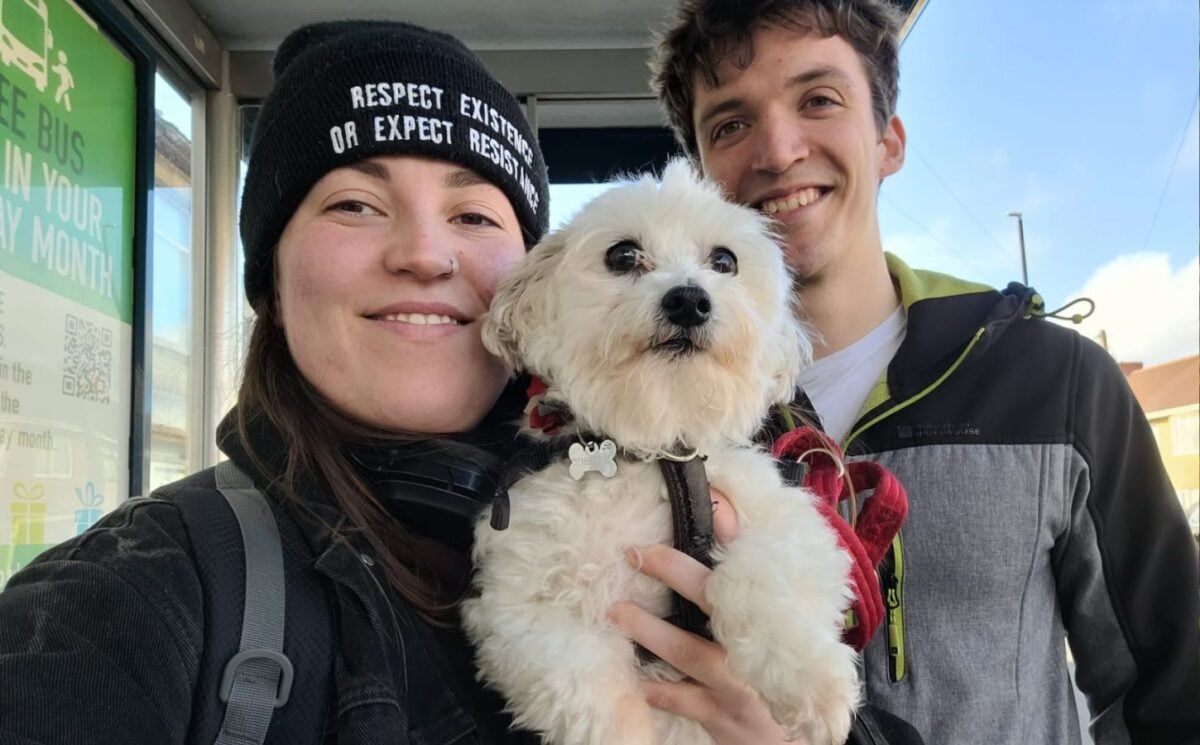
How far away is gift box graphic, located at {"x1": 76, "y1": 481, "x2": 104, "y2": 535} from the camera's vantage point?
11.8ft

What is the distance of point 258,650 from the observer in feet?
4.08

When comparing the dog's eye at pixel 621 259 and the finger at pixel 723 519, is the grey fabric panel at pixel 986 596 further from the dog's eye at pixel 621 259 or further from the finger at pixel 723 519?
the dog's eye at pixel 621 259

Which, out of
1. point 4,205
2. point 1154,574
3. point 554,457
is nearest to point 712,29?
point 554,457

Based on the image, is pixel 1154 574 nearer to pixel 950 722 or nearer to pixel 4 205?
pixel 950 722

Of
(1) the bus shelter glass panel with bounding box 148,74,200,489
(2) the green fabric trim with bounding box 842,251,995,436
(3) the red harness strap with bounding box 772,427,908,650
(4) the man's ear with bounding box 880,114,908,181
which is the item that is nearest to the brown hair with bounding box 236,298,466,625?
(3) the red harness strap with bounding box 772,427,908,650

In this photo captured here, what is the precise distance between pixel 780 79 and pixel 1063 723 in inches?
73.0

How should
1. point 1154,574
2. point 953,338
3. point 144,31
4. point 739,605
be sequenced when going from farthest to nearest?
1. point 144,31
2. point 953,338
3. point 1154,574
4. point 739,605

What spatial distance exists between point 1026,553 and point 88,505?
3737 millimetres

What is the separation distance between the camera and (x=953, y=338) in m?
2.12

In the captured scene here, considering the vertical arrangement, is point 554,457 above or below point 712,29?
below

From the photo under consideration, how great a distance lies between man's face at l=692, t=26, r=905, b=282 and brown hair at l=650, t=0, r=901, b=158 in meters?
0.03

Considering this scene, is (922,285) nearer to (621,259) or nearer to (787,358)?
(787,358)

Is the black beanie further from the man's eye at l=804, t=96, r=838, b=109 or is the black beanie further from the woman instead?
the man's eye at l=804, t=96, r=838, b=109

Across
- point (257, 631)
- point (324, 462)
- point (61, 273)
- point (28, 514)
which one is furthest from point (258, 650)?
point (61, 273)
